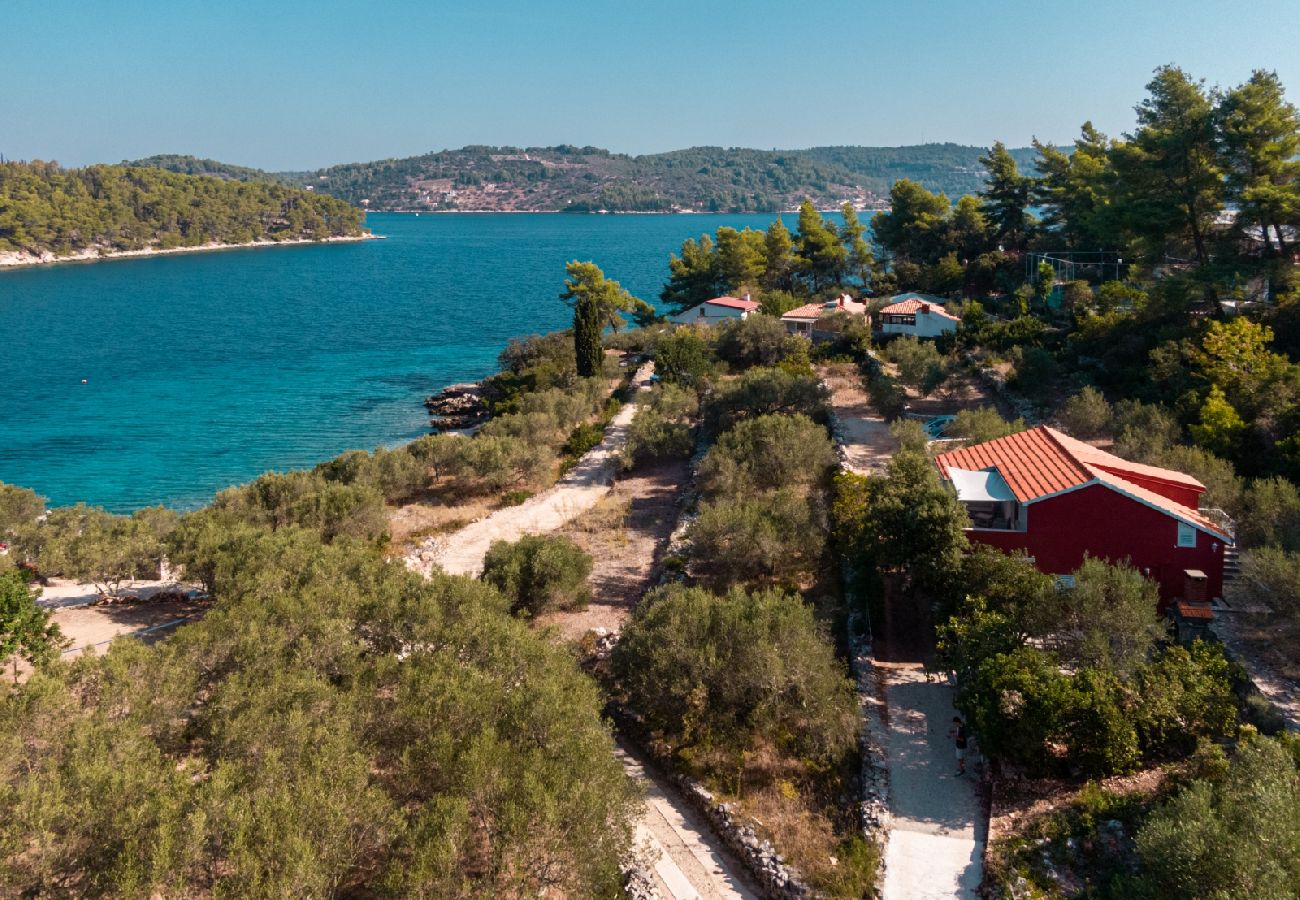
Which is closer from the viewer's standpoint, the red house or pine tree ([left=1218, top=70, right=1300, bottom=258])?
the red house

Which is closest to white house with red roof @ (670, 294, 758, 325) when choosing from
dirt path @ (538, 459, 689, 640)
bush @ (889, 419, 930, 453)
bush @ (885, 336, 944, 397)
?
bush @ (885, 336, 944, 397)

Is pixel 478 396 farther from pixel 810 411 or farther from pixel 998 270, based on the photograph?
pixel 998 270

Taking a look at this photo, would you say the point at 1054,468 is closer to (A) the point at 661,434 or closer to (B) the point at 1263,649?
(B) the point at 1263,649

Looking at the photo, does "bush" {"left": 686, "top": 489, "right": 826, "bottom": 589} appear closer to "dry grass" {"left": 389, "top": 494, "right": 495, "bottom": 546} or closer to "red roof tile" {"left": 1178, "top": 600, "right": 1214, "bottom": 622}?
"red roof tile" {"left": 1178, "top": 600, "right": 1214, "bottom": 622}

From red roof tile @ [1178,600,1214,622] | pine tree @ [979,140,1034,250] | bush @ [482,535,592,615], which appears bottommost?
bush @ [482,535,592,615]

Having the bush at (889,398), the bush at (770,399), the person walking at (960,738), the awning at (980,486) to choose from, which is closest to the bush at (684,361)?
the bush at (770,399)

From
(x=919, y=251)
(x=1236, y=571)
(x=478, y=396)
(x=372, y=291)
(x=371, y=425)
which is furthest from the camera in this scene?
(x=372, y=291)

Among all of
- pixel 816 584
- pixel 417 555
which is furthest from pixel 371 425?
pixel 816 584
